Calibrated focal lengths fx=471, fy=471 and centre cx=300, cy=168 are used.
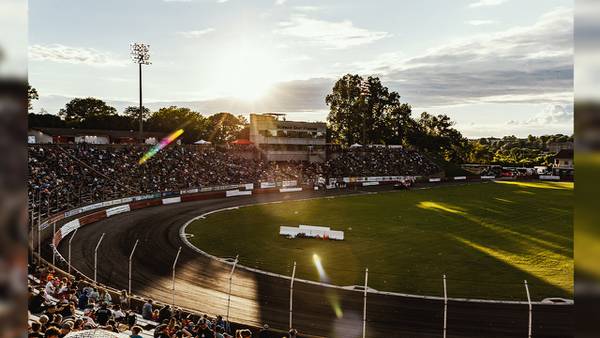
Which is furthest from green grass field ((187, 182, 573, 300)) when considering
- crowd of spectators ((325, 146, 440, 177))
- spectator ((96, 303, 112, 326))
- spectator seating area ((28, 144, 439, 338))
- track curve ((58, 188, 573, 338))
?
crowd of spectators ((325, 146, 440, 177))

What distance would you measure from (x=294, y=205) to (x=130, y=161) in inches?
944

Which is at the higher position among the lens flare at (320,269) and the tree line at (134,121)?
the tree line at (134,121)

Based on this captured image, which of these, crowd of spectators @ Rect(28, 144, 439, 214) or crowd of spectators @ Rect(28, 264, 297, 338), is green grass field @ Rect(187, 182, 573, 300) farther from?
crowd of spectators @ Rect(28, 144, 439, 214)

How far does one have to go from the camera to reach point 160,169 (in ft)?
219

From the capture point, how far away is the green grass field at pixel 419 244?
86.7 ft

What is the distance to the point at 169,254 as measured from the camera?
106ft

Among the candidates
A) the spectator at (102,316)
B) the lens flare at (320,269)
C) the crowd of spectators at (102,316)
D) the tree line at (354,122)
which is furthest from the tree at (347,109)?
the spectator at (102,316)

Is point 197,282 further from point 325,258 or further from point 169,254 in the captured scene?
point 325,258

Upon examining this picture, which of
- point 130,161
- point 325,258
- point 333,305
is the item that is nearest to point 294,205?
point 130,161

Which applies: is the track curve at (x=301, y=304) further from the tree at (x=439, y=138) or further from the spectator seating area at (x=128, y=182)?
the tree at (x=439, y=138)

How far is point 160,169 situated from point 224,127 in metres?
89.1

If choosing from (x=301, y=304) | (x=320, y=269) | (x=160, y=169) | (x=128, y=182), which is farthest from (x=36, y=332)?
(x=160, y=169)

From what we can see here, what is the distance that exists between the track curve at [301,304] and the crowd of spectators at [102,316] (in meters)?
3.27

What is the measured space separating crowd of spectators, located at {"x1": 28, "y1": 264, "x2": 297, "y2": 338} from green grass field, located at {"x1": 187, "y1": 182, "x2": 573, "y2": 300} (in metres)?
10.7
